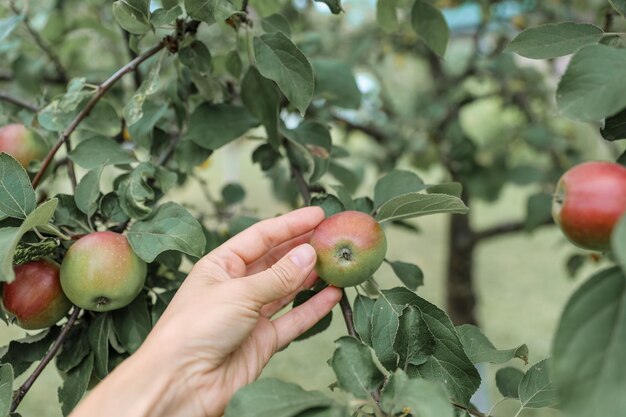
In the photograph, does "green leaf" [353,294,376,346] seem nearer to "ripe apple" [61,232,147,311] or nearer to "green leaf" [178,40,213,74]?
"ripe apple" [61,232,147,311]

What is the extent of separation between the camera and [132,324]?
959 millimetres

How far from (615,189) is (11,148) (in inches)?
36.4

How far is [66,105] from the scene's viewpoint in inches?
39.3

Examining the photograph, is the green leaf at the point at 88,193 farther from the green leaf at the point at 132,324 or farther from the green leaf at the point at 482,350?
the green leaf at the point at 482,350

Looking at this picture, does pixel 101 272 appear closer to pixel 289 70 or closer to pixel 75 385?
pixel 75 385

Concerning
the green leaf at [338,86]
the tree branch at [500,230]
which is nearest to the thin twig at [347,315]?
the green leaf at [338,86]

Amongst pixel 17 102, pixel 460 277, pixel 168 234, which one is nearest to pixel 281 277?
pixel 168 234

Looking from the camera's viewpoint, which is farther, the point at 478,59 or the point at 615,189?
the point at 478,59

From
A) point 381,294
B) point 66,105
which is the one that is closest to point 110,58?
point 66,105

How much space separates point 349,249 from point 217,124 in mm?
406

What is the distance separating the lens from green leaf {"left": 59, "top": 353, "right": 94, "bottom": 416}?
3.05 ft

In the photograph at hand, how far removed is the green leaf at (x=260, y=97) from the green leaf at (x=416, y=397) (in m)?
0.57

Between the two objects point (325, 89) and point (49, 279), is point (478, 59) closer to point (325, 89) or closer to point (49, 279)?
point (325, 89)

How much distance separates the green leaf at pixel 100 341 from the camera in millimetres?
909
